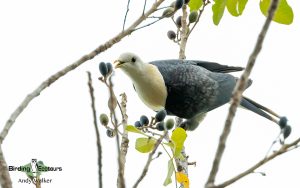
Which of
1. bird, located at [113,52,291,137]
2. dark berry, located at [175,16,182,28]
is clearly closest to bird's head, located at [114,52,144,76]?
bird, located at [113,52,291,137]

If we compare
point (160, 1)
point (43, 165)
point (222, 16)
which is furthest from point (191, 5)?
point (43, 165)

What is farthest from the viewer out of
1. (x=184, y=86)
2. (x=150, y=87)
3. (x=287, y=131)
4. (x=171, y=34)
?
(x=184, y=86)

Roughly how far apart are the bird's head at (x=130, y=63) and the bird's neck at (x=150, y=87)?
32 millimetres

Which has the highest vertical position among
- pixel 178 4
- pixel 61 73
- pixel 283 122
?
pixel 178 4

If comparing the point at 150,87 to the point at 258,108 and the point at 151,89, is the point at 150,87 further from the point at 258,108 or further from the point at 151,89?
the point at 258,108

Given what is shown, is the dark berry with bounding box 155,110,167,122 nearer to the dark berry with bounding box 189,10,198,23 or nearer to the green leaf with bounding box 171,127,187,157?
the green leaf with bounding box 171,127,187,157

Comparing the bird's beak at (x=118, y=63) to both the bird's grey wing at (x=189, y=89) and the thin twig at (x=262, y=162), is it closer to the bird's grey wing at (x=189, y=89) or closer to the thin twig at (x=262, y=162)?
the bird's grey wing at (x=189, y=89)

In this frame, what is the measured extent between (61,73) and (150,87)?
242 centimetres

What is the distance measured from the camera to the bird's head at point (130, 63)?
3955 mm

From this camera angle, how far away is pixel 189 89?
452 cm

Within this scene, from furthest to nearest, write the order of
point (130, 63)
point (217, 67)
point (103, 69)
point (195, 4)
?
point (217, 67) → point (130, 63) → point (195, 4) → point (103, 69)

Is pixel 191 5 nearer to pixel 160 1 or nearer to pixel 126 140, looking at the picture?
pixel 160 1

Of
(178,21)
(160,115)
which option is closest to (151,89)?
(178,21)

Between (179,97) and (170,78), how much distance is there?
6.4 inches
